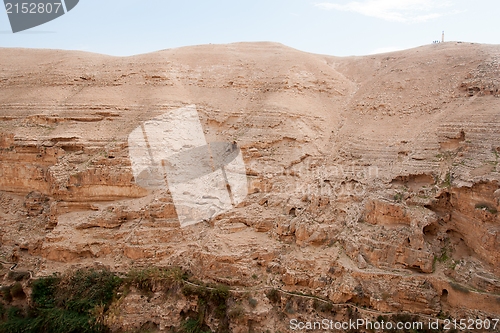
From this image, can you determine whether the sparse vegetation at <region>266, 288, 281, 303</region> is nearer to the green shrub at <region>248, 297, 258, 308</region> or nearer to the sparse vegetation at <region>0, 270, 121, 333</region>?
the green shrub at <region>248, 297, 258, 308</region>

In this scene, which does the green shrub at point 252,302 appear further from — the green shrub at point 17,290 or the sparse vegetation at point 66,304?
the green shrub at point 17,290

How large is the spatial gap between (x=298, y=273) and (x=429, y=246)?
4.18 meters

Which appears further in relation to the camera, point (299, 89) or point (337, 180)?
point (299, 89)

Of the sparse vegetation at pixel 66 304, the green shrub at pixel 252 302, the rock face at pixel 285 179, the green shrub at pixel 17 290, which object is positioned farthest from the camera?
the green shrub at pixel 17 290

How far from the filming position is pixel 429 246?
39.2 feet

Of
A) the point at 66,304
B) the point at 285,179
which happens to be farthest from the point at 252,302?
the point at 66,304

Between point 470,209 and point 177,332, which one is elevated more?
point 470,209

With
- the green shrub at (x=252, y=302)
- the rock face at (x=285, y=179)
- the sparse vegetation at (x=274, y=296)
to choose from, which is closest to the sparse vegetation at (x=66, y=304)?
the rock face at (x=285, y=179)

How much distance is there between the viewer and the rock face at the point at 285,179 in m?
11.9

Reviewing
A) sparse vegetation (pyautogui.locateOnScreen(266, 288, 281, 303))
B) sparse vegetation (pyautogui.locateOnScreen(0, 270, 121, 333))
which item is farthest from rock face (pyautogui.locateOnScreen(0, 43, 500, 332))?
sparse vegetation (pyautogui.locateOnScreen(0, 270, 121, 333))

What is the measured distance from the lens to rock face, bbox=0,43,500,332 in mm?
11867

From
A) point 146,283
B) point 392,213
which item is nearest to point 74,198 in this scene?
point 146,283

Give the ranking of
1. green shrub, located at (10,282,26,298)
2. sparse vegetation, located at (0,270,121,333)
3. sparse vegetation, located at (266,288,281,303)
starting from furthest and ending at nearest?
green shrub, located at (10,282,26,298), sparse vegetation, located at (0,270,121,333), sparse vegetation, located at (266,288,281,303)

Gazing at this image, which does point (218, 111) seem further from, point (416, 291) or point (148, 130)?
point (416, 291)
